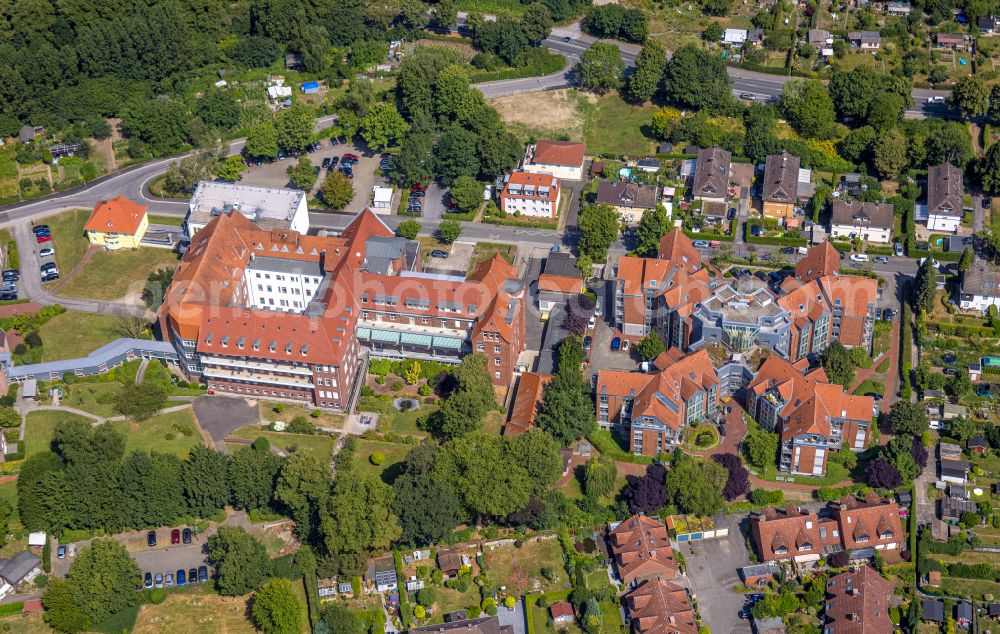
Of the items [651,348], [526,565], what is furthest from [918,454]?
[526,565]

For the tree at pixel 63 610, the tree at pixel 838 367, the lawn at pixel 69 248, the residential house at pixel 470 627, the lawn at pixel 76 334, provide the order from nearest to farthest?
the residential house at pixel 470 627 → the tree at pixel 63 610 → the tree at pixel 838 367 → the lawn at pixel 76 334 → the lawn at pixel 69 248

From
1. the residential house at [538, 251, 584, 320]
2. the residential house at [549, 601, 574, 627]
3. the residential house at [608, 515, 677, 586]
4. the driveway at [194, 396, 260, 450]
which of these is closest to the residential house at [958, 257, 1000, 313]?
the residential house at [538, 251, 584, 320]

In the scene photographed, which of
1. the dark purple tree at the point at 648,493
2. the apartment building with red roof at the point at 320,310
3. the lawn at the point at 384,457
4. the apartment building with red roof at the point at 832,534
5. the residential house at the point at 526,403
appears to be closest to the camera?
the apartment building with red roof at the point at 832,534

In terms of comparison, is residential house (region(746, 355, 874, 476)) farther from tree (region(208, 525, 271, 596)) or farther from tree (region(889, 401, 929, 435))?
tree (region(208, 525, 271, 596))

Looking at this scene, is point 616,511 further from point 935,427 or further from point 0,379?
point 0,379

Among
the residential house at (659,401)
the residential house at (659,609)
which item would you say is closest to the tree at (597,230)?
the residential house at (659,401)

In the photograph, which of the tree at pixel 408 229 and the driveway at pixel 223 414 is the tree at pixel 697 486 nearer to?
the driveway at pixel 223 414

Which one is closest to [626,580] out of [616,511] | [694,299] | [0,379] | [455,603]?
[616,511]
